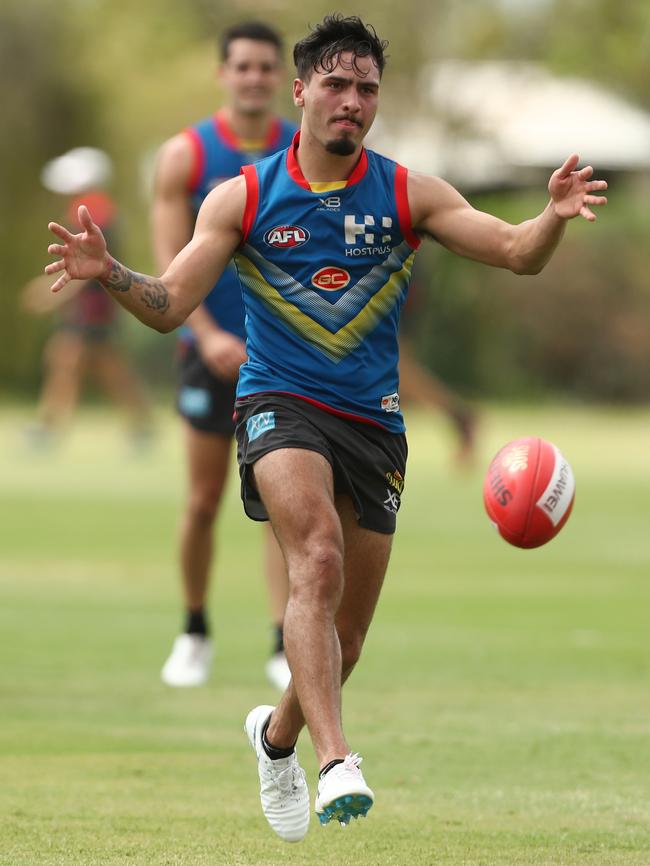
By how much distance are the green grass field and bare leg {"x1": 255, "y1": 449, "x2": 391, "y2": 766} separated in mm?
431

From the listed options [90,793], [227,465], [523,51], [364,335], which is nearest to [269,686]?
[227,465]

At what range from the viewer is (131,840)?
5.80 m

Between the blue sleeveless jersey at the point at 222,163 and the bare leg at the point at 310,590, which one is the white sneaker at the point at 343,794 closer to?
the bare leg at the point at 310,590

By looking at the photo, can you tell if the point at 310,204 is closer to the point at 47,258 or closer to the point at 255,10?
the point at 47,258

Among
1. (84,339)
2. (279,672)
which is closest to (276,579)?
(279,672)

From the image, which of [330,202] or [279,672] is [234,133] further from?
[330,202]

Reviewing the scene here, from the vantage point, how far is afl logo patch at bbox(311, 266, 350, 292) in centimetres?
619

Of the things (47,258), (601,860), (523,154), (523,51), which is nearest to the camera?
(601,860)

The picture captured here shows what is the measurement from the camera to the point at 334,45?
20.2 feet

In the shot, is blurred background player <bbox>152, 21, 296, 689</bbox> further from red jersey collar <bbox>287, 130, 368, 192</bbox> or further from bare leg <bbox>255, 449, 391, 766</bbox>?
bare leg <bbox>255, 449, 391, 766</bbox>

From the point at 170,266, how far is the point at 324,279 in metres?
0.51

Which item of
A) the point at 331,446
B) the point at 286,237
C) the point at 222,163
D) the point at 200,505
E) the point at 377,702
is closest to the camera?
the point at 331,446

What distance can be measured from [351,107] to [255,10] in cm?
4023

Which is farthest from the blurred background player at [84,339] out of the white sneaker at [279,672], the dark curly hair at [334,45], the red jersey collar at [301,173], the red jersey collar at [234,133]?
the dark curly hair at [334,45]
